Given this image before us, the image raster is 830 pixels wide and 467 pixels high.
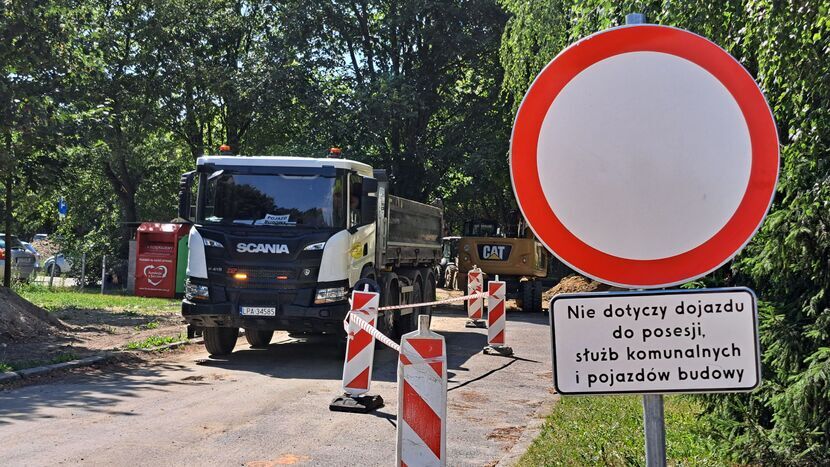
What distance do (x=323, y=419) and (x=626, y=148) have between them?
274 inches

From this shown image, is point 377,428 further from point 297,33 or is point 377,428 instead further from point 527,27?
point 297,33

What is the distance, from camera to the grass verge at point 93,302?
2197 cm

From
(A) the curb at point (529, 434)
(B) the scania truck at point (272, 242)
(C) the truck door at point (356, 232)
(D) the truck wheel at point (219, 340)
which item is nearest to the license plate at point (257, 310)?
(B) the scania truck at point (272, 242)

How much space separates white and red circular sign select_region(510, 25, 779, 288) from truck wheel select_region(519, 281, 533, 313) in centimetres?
2446

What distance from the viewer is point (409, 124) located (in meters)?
30.4

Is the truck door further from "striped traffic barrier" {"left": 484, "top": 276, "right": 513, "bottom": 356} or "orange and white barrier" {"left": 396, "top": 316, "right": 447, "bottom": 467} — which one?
"orange and white barrier" {"left": 396, "top": 316, "right": 447, "bottom": 467}


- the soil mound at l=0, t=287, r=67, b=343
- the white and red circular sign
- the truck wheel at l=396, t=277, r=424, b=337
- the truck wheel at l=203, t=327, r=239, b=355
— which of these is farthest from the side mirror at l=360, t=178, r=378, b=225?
the white and red circular sign

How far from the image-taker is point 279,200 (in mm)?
13953

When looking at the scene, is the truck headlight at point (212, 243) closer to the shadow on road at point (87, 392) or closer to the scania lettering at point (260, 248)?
the scania lettering at point (260, 248)

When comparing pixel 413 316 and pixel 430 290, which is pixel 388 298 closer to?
pixel 413 316

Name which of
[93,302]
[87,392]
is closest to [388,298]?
[87,392]

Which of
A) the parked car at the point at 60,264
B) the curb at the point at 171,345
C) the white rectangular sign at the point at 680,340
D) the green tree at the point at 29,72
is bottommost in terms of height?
the curb at the point at 171,345

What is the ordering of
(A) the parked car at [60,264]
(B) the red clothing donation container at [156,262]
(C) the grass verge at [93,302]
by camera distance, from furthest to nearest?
(A) the parked car at [60,264]
(B) the red clothing donation container at [156,262]
(C) the grass verge at [93,302]

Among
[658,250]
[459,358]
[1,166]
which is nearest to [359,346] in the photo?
[459,358]
